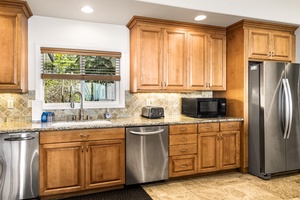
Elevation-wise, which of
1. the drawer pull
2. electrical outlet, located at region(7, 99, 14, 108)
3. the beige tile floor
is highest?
electrical outlet, located at region(7, 99, 14, 108)

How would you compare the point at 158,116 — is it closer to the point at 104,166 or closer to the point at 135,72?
the point at 135,72

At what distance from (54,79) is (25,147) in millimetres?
1131

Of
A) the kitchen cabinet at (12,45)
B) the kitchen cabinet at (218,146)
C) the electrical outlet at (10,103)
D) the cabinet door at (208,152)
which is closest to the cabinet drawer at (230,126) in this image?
the kitchen cabinet at (218,146)

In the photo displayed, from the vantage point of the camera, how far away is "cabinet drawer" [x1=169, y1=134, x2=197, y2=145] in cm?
301

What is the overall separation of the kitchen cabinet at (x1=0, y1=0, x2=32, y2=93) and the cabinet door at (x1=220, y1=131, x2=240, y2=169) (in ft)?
9.65

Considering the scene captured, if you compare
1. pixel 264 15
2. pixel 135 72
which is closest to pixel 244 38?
pixel 264 15

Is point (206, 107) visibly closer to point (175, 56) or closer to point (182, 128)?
point (182, 128)

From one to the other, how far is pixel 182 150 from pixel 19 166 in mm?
2029

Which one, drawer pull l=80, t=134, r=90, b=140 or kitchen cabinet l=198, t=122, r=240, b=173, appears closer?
drawer pull l=80, t=134, r=90, b=140

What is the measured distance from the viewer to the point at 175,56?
3422 millimetres

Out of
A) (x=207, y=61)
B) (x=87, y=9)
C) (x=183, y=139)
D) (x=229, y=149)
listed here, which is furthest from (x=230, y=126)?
(x=87, y=9)

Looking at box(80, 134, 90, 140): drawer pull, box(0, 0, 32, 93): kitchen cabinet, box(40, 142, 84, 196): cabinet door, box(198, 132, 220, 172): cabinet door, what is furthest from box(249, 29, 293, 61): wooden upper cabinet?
box(0, 0, 32, 93): kitchen cabinet

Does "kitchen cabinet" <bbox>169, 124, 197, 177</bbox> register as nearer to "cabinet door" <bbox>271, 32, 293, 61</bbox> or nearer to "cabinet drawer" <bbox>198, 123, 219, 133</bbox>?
"cabinet drawer" <bbox>198, 123, 219, 133</bbox>

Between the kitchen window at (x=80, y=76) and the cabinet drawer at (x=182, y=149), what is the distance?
1212 millimetres
